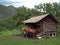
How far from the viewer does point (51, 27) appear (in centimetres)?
3456

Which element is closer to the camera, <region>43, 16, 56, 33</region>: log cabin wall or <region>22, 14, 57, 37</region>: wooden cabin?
<region>22, 14, 57, 37</region>: wooden cabin

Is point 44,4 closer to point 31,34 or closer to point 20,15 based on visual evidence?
point 20,15

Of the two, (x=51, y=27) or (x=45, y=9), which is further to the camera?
(x=45, y=9)

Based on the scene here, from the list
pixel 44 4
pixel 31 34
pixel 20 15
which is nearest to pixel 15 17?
pixel 20 15

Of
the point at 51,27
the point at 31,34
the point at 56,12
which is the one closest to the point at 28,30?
the point at 31,34

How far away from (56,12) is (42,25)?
548 inches

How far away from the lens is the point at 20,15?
53469mm

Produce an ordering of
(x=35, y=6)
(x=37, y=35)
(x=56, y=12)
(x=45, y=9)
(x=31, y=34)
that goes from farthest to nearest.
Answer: (x=35, y=6) < (x=45, y=9) < (x=56, y=12) < (x=31, y=34) < (x=37, y=35)

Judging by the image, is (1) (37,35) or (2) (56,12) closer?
(1) (37,35)

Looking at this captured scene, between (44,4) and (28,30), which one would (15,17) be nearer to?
(44,4)

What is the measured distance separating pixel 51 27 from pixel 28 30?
366 centimetres

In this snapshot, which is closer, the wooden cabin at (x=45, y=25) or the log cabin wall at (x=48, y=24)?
the wooden cabin at (x=45, y=25)

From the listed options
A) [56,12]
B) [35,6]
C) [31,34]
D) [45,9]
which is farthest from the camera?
[35,6]

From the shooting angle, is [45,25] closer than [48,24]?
Yes
